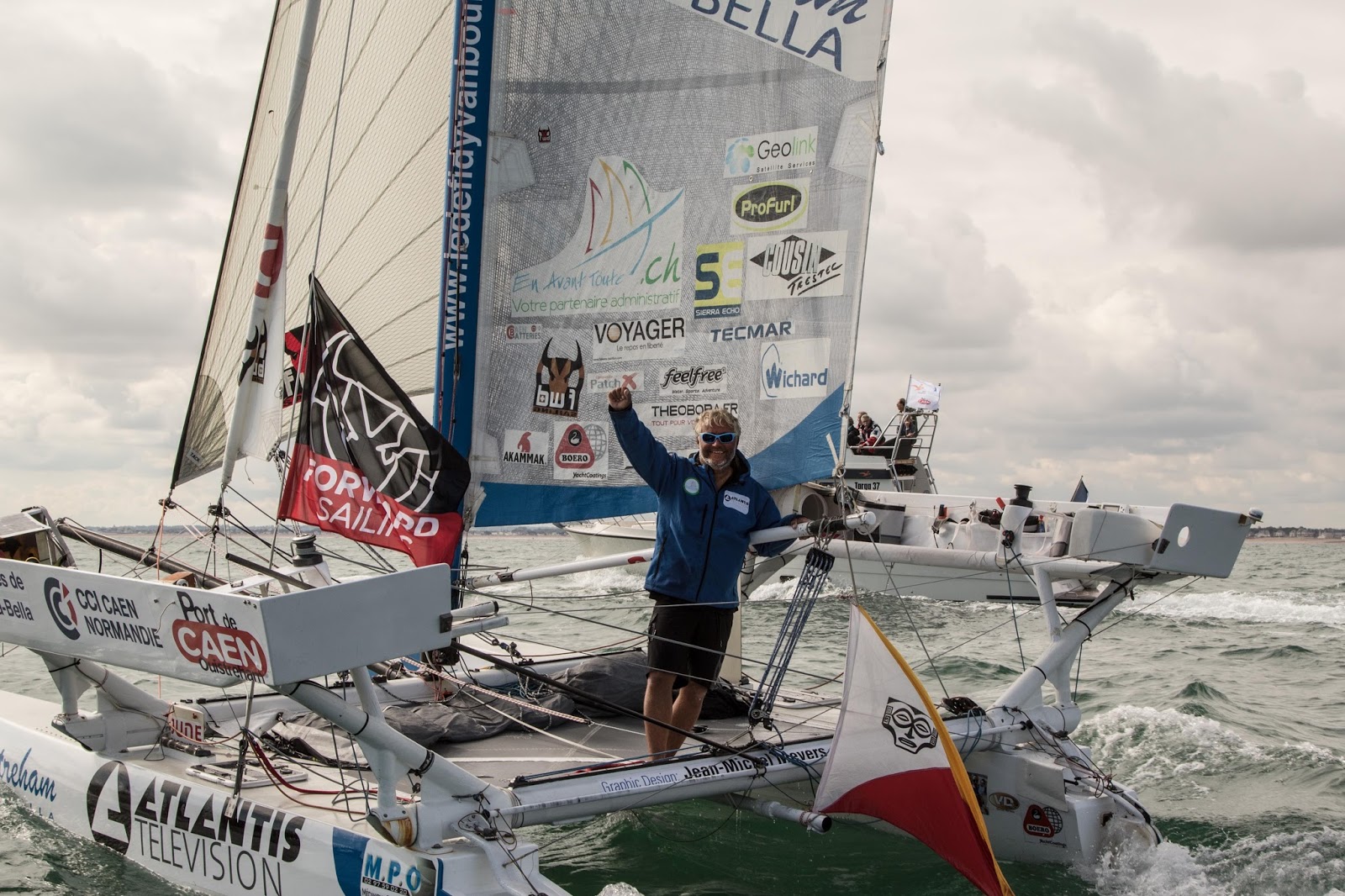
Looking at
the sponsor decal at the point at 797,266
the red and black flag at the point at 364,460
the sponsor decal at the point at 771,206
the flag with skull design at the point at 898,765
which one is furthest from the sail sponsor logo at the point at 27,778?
the sponsor decal at the point at 771,206

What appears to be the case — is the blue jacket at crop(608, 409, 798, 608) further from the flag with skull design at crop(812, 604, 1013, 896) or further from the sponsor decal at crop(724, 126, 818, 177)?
the sponsor decal at crop(724, 126, 818, 177)

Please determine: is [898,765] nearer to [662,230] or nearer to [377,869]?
[377,869]

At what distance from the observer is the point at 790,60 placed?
6.23m

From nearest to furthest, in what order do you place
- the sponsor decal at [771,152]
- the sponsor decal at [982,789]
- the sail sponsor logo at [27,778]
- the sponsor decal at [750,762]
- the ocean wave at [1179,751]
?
the sponsor decal at [750,762] → the sail sponsor logo at [27,778] → the sponsor decal at [982,789] → the sponsor decal at [771,152] → the ocean wave at [1179,751]

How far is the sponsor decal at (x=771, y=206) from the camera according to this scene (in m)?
6.23

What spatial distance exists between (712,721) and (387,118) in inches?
149

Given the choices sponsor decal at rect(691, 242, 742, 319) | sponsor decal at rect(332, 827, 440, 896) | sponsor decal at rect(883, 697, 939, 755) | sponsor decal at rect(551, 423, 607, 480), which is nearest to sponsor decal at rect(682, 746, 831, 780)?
sponsor decal at rect(883, 697, 939, 755)

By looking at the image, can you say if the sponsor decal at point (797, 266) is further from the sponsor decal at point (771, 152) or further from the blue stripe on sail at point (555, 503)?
the blue stripe on sail at point (555, 503)

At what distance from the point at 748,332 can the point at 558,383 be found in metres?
1.07

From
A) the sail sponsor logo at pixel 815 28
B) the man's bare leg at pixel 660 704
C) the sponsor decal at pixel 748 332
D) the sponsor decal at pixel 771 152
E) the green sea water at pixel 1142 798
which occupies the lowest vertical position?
the green sea water at pixel 1142 798

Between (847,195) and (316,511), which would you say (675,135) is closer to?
(847,195)

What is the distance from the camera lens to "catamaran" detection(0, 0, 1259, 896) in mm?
5012

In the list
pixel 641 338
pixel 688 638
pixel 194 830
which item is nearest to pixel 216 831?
pixel 194 830

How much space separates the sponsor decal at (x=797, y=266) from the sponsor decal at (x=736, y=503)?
1.56 meters
